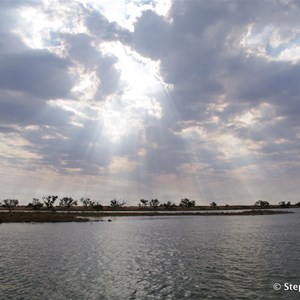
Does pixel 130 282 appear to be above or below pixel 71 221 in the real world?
below

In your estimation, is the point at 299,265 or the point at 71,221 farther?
the point at 71,221

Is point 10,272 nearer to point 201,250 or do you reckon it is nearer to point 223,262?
point 223,262

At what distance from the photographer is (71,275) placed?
109 feet

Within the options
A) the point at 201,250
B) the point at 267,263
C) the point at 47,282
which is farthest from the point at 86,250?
the point at 267,263

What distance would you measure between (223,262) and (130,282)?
42.3 feet

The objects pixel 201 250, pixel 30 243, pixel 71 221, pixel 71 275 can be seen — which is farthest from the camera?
pixel 71 221

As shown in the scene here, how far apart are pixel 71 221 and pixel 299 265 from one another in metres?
83.0

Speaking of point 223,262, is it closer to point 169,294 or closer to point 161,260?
point 161,260

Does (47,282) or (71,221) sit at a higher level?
(71,221)

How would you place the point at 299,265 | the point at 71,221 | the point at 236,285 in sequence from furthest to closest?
1. the point at 71,221
2. the point at 299,265
3. the point at 236,285

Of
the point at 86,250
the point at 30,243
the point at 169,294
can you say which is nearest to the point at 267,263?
the point at 169,294

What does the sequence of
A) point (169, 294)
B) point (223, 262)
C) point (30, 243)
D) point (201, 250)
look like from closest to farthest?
point (169, 294) < point (223, 262) < point (201, 250) < point (30, 243)

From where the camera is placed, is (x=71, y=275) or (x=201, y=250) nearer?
(x=71, y=275)

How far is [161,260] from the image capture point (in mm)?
41250
